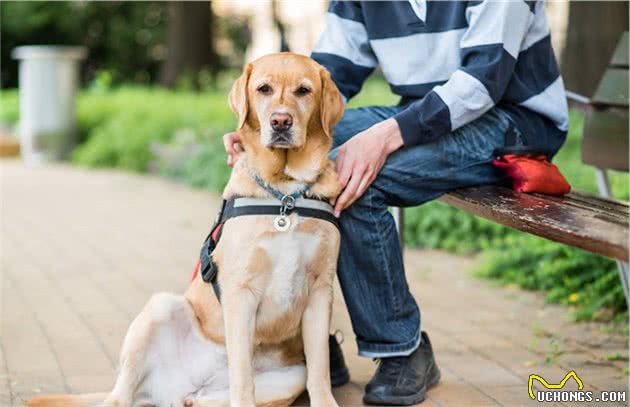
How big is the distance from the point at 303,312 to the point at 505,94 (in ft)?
3.70

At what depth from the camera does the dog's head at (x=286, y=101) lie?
128 inches

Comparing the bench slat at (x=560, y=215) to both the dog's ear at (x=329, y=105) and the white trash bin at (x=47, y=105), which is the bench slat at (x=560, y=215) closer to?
the dog's ear at (x=329, y=105)

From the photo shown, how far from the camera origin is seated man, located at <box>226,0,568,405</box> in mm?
3443

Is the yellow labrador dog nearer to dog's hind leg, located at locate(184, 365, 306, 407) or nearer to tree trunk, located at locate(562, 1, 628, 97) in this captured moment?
dog's hind leg, located at locate(184, 365, 306, 407)

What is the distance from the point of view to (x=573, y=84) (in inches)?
354

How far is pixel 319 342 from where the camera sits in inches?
133

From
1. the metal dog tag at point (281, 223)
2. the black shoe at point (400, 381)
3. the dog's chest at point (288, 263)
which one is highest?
the metal dog tag at point (281, 223)

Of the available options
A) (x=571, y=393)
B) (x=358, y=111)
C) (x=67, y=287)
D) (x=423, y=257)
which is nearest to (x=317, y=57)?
(x=358, y=111)

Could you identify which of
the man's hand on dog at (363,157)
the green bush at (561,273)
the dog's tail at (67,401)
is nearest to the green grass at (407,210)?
the green bush at (561,273)

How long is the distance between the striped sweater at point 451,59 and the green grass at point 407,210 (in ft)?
4.81

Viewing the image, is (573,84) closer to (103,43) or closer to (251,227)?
(251,227)

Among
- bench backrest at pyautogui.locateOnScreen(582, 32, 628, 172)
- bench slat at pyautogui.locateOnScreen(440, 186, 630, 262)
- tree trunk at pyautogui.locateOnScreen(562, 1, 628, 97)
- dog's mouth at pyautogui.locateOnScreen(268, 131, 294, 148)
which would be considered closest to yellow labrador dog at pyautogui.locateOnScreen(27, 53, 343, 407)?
dog's mouth at pyautogui.locateOnScreen(268, 131, 294, 148)

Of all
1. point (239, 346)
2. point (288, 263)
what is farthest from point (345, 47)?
point (239, 346)

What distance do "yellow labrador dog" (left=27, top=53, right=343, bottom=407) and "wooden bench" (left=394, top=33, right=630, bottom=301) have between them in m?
0.56
